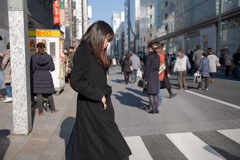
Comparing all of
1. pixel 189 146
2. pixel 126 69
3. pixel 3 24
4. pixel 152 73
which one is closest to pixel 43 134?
pixel 189 146

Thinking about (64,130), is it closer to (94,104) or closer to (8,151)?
(8,151)

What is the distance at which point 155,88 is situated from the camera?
249 inches

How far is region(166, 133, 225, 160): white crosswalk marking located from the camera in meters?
3.61

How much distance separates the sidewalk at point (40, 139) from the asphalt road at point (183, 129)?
3.62ft

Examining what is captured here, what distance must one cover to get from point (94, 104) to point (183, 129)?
125 inches

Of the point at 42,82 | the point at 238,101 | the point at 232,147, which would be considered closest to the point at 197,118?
the point at 232,147

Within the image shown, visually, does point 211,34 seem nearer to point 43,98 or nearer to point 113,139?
point 43,98

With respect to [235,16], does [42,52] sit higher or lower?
lower

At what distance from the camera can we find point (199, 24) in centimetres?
3375

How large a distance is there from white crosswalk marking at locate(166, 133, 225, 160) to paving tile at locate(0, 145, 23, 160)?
244 centimetres

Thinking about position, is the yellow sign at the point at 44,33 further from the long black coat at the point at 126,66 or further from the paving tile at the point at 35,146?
the paving tile at the point at 35,146

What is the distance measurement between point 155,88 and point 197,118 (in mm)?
1201

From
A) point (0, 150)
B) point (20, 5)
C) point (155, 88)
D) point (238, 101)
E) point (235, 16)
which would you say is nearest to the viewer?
point (0, 150)

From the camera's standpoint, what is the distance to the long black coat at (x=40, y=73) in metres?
5.99
